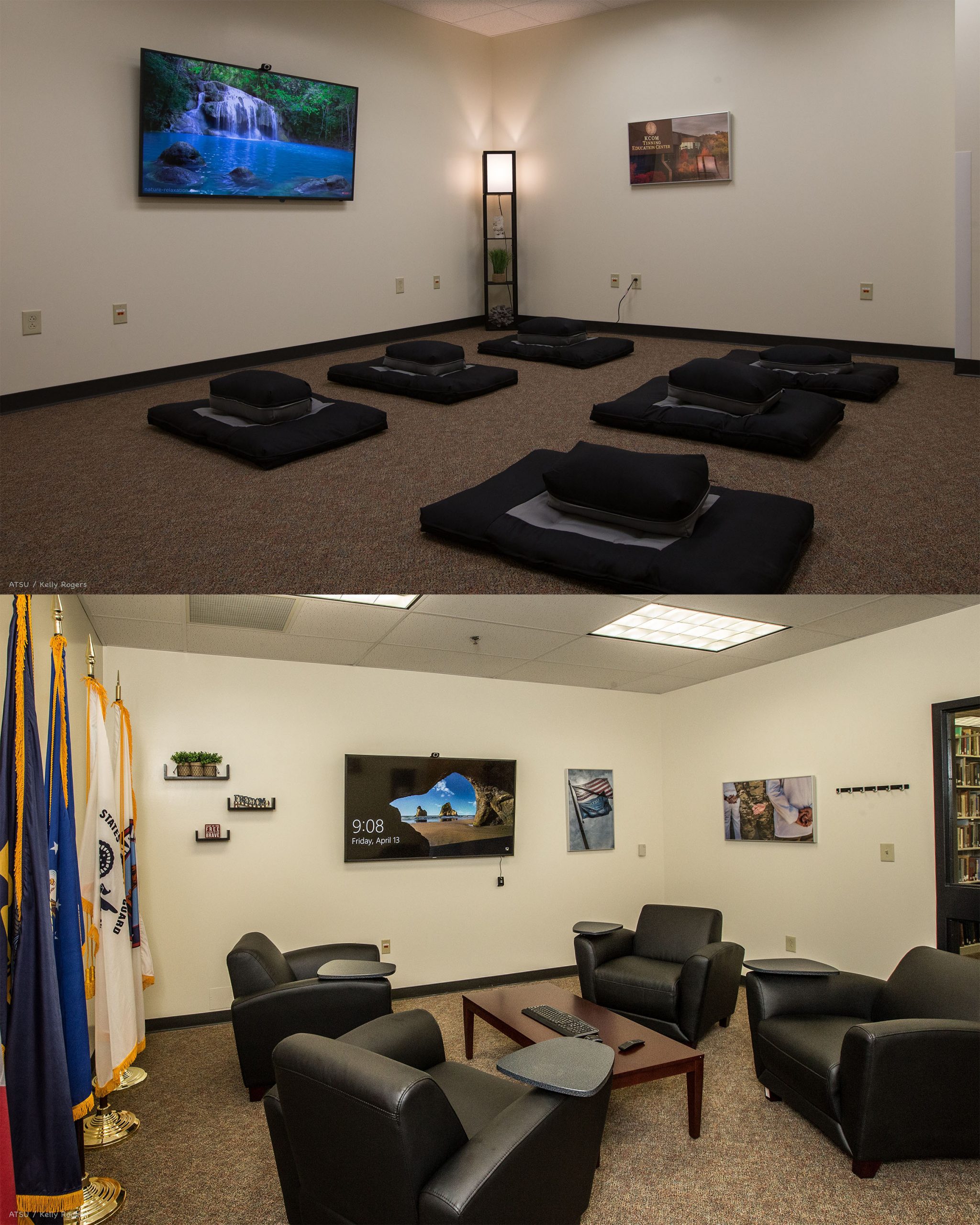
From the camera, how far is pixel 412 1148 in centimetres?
213

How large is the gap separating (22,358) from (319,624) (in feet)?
11.6

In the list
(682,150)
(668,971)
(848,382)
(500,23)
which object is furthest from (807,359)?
(500,23)

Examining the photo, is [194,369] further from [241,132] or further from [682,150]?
[682,150]

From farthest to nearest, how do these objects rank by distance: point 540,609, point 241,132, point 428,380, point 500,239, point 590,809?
point 500,239 < point 241,132 < point 590,809 < point 428,380 < point 540,609

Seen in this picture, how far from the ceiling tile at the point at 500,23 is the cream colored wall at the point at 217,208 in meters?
0.13

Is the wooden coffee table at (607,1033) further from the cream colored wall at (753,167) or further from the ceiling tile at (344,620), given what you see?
the cream colored wall at (753,167)

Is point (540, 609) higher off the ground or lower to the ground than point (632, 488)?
lower

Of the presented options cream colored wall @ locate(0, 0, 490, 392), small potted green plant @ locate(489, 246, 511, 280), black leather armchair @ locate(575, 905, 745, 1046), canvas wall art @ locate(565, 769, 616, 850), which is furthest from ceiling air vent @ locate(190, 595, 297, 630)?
small potted green plant @ locate(489, 246, 511, 280)

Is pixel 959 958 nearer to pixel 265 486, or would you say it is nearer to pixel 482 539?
pixel 482 539

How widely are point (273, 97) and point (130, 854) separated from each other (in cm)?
643

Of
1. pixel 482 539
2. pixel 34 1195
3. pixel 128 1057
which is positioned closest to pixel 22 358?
pixel 482 539

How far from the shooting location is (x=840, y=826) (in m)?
4.95

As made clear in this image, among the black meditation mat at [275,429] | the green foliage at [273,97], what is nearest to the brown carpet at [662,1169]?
the black meditation mat at [275,429]

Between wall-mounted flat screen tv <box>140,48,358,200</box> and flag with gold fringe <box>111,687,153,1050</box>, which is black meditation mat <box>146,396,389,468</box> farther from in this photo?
wall-mounted flat screen tv <box>140,48,358,200</box>
